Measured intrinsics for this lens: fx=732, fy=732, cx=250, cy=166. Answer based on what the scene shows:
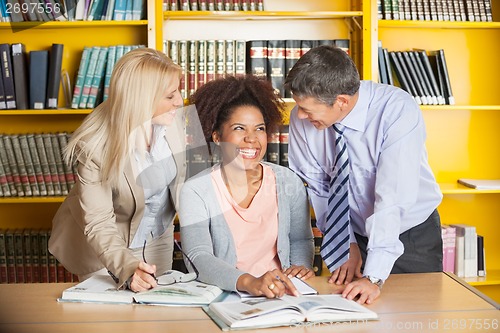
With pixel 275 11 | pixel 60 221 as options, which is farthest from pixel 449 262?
pixel 60 221

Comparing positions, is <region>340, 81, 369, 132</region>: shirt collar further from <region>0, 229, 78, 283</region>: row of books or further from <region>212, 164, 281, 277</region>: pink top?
<region>0, 229, 78, 283</region>: row of books

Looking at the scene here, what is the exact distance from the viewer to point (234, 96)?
2420 millimetres

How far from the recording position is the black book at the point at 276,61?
3.70m

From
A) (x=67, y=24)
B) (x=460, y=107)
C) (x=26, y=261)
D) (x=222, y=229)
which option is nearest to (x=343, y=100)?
(x=222, y=229)

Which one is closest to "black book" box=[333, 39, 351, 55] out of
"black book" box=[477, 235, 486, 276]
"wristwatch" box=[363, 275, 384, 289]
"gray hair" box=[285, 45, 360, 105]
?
"black book" box=[477, 235, 486, 276]

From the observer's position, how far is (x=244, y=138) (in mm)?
2352

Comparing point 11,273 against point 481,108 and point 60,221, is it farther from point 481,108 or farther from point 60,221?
point 481,108

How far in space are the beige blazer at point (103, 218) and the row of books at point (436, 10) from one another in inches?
64.1

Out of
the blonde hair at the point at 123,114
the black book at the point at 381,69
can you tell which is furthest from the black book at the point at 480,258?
the blonde hair at the point at 123,114

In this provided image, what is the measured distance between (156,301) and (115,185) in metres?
0.53

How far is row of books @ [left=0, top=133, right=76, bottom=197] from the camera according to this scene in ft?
12.0

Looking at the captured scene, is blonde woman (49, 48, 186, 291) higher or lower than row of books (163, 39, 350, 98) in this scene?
lower

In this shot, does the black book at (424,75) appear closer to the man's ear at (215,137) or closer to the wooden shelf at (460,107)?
the wooden shelf at (460,107)

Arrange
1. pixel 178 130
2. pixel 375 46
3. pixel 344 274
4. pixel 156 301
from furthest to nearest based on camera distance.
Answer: pixel 375 46
pixel 178 130
pixel 344 274
pixel 156 301
